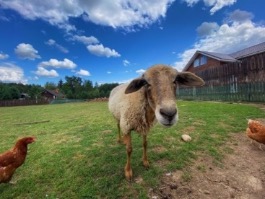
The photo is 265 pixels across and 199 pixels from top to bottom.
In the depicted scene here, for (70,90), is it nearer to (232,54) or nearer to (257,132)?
(232,54)

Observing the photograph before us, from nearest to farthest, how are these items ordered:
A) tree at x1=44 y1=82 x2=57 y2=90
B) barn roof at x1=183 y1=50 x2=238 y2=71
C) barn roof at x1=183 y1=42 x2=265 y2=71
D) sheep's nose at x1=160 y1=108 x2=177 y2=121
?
sheep's nose at x1=160 y1=108 x2=177 y2=121 → barn roof at x1=183 y1=42 x2=265 y2=71 → barn roof at x1=183 y1=50 x2=238 y2=71 → tree at x1=44 y1=82 x2=57 y2=90

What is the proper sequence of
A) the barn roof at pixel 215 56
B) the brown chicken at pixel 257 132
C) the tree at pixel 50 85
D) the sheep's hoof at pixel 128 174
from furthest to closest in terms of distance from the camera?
the tree at pixel 50 85
the barn roof at pixel 215 56
the brown chicken at pixel 257 132
the sheep's hoof at pixel 128 174

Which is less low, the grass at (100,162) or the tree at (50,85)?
the tree at (50,85)

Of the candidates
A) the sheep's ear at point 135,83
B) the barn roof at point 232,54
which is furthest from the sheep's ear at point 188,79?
the barn roof at point 232,54

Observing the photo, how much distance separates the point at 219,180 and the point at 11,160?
13.6ft

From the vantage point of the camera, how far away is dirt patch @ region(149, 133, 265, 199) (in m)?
3.54

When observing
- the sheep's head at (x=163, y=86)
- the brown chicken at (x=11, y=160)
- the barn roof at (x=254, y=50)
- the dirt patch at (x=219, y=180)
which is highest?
the barn roof at (x=254, y=50)

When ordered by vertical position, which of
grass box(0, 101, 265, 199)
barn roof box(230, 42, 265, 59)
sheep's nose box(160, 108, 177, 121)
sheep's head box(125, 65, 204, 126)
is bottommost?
grass box(0, 101, 265, 199)

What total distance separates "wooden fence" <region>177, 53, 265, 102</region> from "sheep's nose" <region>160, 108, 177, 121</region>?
14127 millimetres

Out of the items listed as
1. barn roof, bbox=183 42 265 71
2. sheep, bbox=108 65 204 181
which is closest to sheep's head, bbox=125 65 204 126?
sheep, bbox=108 65 204 181

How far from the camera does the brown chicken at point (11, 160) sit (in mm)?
3905

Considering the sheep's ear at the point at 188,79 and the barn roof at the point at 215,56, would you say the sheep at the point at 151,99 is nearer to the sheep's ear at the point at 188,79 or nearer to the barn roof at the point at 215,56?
the sheep's ear at the point at 188,79

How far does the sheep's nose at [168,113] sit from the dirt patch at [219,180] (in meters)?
1.47

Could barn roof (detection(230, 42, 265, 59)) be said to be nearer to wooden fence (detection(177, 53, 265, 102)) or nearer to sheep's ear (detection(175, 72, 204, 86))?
wooden fence (detection(177, 53, 265, 102))
